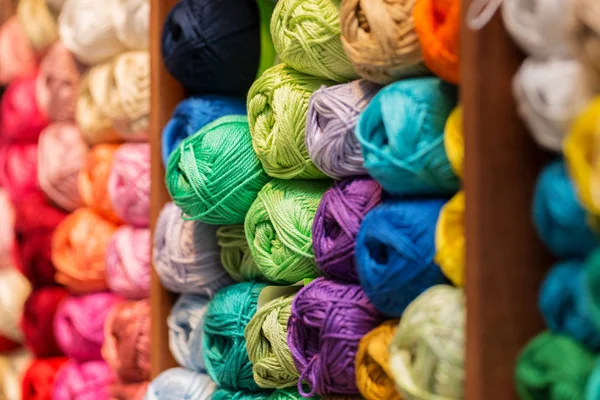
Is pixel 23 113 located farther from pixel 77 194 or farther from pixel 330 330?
pixel 330 330

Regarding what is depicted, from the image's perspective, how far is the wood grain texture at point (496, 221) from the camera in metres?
0.75

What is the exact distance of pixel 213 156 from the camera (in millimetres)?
1142

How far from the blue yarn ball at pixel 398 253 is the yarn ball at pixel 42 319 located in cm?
87

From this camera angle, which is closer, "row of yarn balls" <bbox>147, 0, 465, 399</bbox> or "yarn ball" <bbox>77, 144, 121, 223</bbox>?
"row of yarn balls" <bbox>147, 0, 465, 399</bbox>

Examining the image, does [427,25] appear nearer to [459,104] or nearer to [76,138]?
[459,104]

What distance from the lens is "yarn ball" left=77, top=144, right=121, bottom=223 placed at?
1.47 metres

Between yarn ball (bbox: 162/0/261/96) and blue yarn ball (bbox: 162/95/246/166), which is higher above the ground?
yarn ball (bbox: 162/0/261/96)

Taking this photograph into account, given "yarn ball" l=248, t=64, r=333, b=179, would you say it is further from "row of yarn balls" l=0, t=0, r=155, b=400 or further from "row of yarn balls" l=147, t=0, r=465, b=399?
"row of yarn balls" l=0, t=0, r=155, b=400

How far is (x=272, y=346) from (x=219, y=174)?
9.1 inches

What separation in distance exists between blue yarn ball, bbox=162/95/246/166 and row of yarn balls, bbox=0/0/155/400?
145mm

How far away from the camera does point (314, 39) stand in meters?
1.00

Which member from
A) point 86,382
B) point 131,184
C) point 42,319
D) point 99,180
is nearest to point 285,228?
point 131,184

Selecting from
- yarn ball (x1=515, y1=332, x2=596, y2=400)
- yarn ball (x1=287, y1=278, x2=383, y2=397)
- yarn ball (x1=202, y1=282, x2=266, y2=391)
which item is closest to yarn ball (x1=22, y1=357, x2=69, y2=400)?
yarn ball (x1=202, y1=282, x2=266, y2=391)

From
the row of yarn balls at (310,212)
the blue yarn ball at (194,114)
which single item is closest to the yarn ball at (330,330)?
the row of yarn balls at (310,212)
